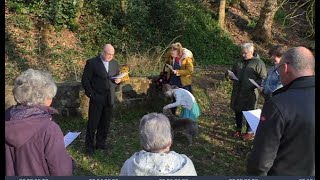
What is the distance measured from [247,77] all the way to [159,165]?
3789mm

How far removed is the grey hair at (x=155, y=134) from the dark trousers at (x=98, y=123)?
291 centimetres

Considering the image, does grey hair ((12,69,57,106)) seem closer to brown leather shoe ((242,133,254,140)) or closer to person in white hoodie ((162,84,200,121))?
person in white hoodie ((162,84,200,121))

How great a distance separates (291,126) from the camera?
9.27ft

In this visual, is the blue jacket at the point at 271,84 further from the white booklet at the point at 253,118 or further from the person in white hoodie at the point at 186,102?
the person in white hoodie at the point at 186,102

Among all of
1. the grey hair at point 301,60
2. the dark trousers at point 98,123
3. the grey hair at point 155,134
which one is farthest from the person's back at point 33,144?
the dark trousers at point 98,123

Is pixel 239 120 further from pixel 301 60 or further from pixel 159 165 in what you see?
pixel 159 165

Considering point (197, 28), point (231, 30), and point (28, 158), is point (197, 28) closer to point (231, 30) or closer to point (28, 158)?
point (231, 30)

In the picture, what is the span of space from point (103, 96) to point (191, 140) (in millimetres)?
1740

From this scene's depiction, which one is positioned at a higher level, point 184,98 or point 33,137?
point 33,137

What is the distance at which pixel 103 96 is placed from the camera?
5.68m

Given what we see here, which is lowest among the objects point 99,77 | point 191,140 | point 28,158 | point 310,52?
point 191,140

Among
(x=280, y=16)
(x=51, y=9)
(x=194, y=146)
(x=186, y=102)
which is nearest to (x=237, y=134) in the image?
(x=194, y=146)

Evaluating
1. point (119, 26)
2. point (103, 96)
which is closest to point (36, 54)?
point (119, 26)

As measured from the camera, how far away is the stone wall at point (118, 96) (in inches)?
281
